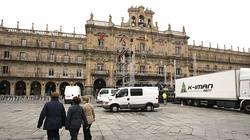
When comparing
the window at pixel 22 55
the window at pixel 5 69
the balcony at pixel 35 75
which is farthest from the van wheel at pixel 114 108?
the window at pixel 22 55

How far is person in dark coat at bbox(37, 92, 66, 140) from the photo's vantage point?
7160 millimetres

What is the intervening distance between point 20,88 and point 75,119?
48.8 m

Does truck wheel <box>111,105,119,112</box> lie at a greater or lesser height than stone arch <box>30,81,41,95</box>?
lesser

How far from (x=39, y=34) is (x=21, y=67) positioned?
23.8ft

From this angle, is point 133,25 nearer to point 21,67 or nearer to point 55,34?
point 55,34

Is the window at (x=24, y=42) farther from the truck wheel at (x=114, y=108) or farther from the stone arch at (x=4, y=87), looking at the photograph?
the truck wheel at (x=114, y=108)

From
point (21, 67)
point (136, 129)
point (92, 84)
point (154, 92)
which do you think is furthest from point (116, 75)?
point (136, 129)

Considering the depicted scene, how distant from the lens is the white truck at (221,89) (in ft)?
67.6

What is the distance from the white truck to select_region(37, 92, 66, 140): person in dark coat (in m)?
16.7

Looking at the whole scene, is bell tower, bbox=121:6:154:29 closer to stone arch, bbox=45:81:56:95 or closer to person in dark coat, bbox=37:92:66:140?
stone arch, bbox=45:81:56:95

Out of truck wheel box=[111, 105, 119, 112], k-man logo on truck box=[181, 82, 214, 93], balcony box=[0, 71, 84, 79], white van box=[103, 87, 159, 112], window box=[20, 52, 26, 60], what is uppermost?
window box=[20, 52, 26, 60]

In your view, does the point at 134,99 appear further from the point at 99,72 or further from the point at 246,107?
the point at 99,72

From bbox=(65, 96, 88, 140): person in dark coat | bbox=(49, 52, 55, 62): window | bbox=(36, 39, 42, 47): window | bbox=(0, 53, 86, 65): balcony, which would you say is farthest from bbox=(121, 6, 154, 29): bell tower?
bbox=(65, 96, 88, 140): person in dark coat

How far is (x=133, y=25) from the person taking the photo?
57.2 metres
